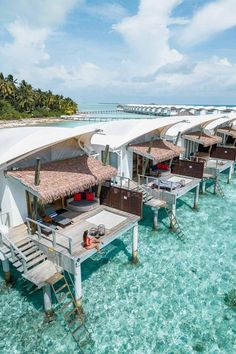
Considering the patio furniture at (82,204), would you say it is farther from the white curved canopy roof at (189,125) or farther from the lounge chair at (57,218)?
the white curved canopy roof at (189,125)

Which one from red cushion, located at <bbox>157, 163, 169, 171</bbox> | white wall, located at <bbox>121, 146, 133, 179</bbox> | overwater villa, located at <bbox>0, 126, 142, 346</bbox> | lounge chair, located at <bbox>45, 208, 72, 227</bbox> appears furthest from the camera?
red cushion, located at <bbox>157, 163, 169, 171</bbox>

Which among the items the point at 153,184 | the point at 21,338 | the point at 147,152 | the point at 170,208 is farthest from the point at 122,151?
the point at 21,338

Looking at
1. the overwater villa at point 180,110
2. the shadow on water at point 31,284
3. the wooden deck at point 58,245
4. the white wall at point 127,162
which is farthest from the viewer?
the overwater villa at point 180,110

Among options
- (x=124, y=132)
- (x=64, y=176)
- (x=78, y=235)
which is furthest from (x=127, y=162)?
(x=78, y=235)

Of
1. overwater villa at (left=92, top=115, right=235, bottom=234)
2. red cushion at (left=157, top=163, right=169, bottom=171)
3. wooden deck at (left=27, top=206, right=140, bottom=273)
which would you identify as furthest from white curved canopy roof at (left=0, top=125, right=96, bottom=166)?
red cushion at (left=157, top=163, right=169, bottom=171)

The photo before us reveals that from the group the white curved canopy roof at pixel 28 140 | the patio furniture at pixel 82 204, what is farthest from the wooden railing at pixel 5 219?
the patio furniture at pixel 82 204

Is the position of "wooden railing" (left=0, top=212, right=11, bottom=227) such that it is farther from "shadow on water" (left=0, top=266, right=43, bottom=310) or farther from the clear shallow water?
the clear shallow water

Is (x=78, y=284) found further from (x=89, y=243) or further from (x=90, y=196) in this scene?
(x=90, y=196)
